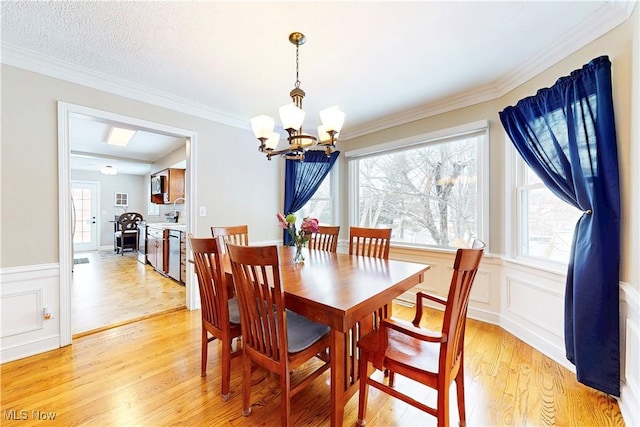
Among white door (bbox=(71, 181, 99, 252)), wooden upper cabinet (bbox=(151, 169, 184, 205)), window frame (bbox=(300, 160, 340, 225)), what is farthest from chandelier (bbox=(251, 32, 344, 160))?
white door (bbox=(71, 181, 99, 252))

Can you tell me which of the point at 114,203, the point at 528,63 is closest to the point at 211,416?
the point at 528,63

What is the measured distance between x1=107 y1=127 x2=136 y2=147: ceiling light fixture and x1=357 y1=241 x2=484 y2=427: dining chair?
4.34 meters

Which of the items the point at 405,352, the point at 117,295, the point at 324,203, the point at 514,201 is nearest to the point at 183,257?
the point at 117,295

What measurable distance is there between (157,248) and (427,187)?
15.7ft

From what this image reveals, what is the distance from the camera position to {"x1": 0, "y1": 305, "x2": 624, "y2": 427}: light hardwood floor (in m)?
1.50

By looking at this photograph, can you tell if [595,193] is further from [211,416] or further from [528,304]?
[211,416]

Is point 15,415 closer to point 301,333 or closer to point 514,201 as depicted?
point 301,333

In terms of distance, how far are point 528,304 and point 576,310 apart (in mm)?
667

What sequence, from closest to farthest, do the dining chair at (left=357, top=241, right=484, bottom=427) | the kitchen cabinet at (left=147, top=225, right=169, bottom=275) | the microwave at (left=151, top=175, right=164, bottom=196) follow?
the dining chair at (left=357, top=241, right=484, bottom=427) < the kitchen cabinet at (left=147, top=225, right=169, bottom=275) < the microwave at (left=151, top=175, right=164, bottom=196)

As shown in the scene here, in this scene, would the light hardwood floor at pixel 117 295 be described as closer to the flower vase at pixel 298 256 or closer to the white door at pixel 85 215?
the flower vase at pixel 298 256

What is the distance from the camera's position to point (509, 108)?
2402mm

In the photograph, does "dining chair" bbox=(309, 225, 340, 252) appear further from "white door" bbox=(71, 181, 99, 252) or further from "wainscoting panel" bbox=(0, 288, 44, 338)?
"white door" bbox=(71, 181, 99, 252)

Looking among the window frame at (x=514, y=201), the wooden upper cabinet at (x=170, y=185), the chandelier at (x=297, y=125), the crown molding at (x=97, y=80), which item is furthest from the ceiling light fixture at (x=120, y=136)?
the window frame at (x=514, y=201)

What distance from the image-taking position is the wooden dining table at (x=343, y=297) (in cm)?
120
